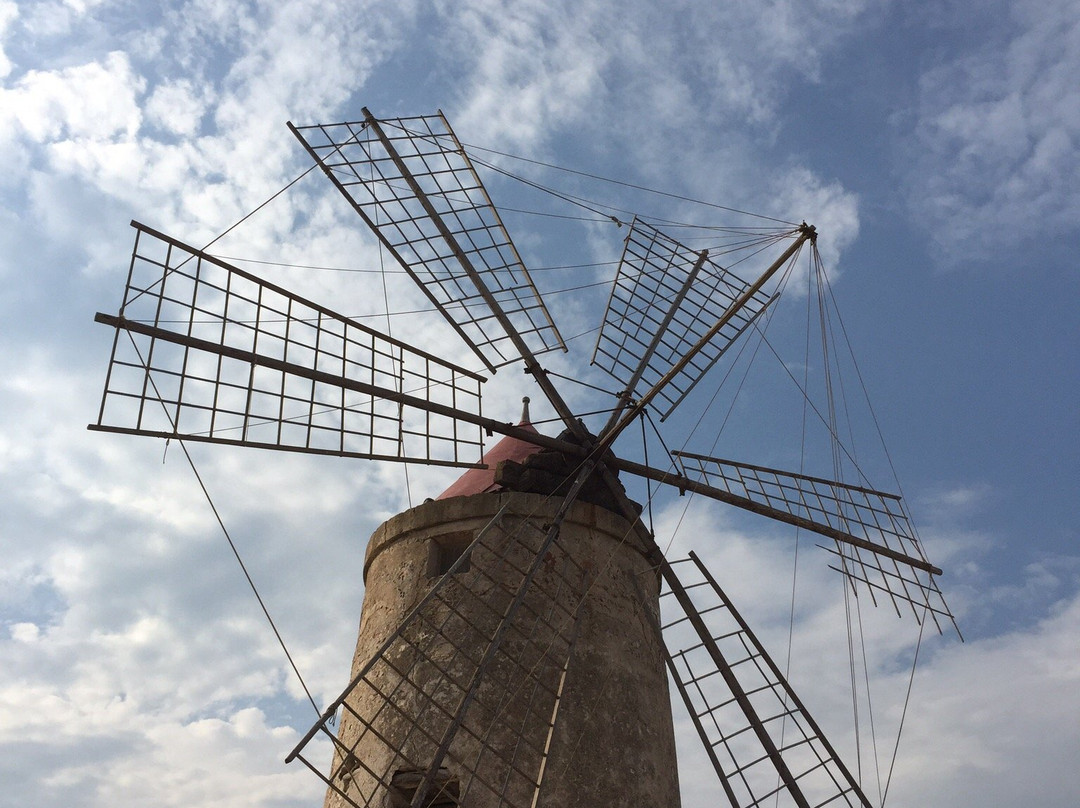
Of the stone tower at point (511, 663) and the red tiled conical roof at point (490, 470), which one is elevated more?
the red tiled conical roof at point (490, 470)

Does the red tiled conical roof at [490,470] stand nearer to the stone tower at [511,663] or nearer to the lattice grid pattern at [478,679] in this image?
the stone tower at [511,663]

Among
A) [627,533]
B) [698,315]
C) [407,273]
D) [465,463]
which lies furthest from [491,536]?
[698,315]

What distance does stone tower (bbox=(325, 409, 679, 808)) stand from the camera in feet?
18.2

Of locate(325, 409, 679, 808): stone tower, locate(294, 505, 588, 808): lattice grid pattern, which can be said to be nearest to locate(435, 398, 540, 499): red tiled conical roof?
locate(325, 409, 679, 808): stone tower

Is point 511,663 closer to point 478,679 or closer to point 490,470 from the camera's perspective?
point 478,679

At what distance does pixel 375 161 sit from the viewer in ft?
23.5

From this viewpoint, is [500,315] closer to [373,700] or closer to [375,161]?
[375,161]

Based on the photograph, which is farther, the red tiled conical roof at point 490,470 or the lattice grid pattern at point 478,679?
the red tiled conical roof at point 490,470

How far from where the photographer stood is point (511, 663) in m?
5.87

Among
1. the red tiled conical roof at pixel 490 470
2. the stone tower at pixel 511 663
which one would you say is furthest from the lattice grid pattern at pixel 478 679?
the red tiled conical roof at pixel 490 470

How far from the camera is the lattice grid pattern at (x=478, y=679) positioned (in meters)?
5.49

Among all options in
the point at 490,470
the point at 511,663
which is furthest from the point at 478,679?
the point at 490,470

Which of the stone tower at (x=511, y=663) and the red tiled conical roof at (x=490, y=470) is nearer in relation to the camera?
the stone tower at (x=511, y=663)

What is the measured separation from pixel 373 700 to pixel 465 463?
60.0 inches
